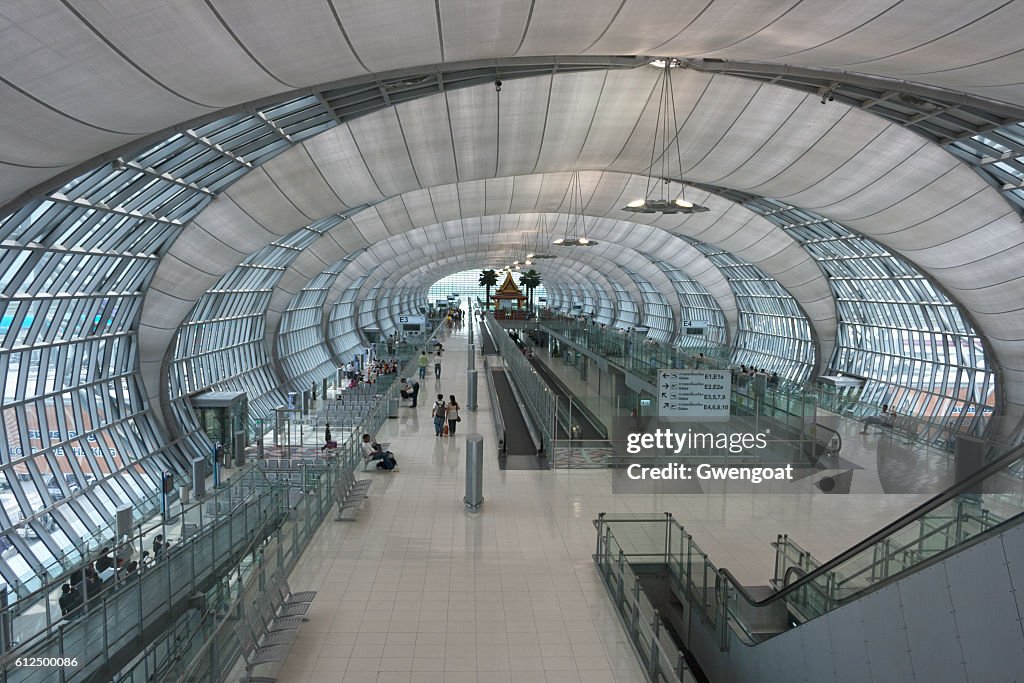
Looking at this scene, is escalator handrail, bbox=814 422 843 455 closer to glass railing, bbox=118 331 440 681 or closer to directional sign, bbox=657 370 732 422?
directional sign, bbox=657 370 732 422

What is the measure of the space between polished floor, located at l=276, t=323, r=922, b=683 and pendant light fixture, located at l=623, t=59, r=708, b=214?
724cm

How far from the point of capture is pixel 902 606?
584cm

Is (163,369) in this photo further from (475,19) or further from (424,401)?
(475,19)

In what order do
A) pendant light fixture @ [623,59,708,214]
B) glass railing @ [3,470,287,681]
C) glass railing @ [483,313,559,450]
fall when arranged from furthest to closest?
pendant light fixture @ [623,59,708,214] < glass railing @ [483,313,559,450] < glass railing @ [3,470,287,681]

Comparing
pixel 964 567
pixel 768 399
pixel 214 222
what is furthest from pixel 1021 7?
pixel 214 222

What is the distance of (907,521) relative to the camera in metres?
6.38

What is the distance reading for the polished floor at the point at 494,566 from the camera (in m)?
7.97

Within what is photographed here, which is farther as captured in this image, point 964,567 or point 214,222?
point 214,222

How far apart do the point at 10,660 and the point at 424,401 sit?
23.2m

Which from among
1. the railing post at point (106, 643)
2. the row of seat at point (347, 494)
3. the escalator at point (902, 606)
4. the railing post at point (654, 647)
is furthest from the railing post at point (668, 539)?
the railing post at point (106, 643)

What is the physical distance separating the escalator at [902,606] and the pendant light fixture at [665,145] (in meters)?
12.3

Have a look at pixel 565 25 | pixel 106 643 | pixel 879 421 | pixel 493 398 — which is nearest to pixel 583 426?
pixel 493 398

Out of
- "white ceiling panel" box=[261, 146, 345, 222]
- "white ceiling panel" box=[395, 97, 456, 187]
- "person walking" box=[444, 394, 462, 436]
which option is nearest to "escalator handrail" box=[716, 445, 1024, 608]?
"person walking" box=[444, 394, 462, 436]

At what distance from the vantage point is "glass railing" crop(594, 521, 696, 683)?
7.05 meters
